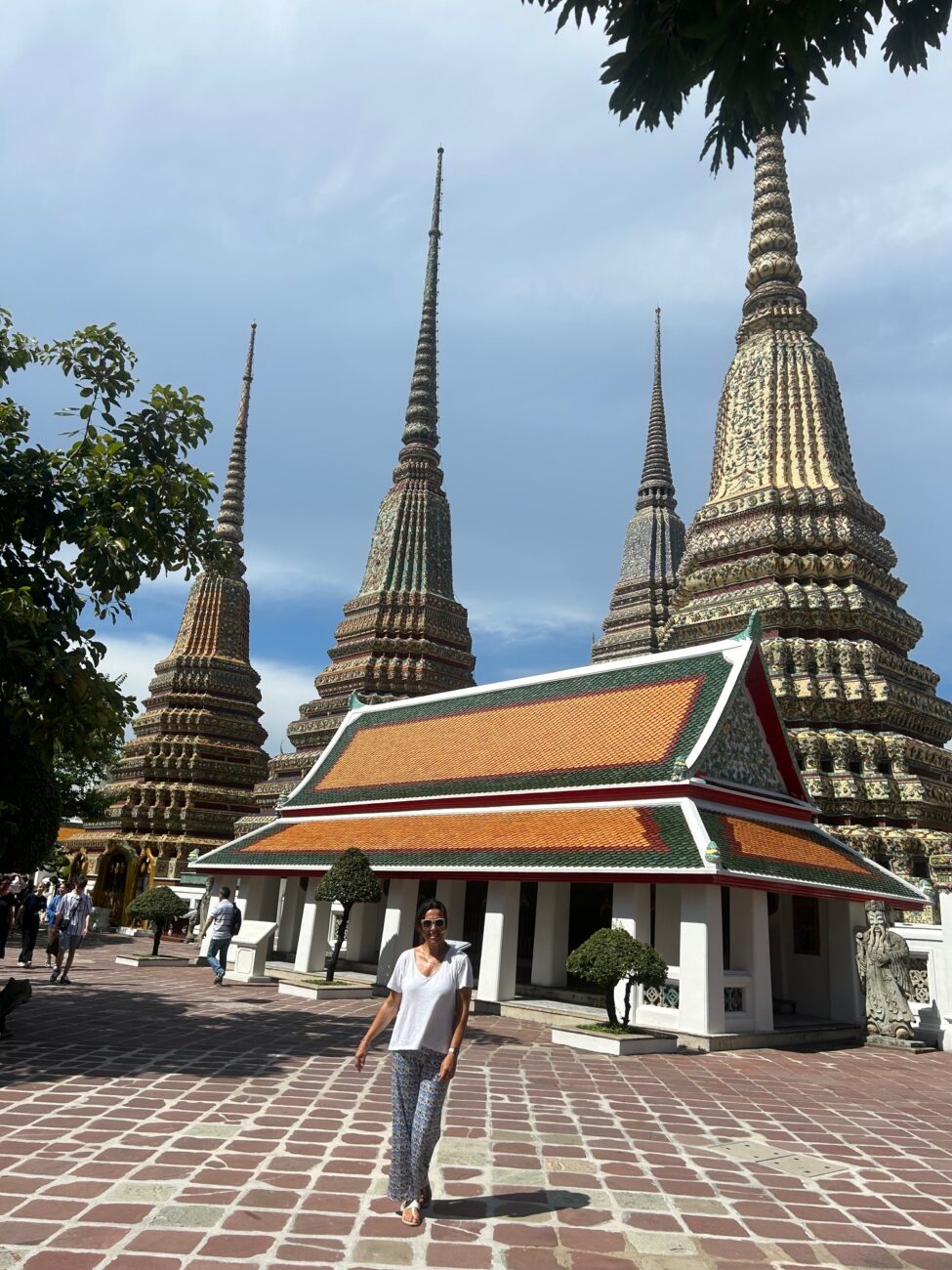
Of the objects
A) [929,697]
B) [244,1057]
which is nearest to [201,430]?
[244,1057]

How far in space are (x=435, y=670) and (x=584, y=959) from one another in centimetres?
2222

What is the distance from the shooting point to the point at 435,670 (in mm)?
33594

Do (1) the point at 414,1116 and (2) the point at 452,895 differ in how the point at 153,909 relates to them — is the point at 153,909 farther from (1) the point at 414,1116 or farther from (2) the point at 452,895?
(1) the point at 414,1116

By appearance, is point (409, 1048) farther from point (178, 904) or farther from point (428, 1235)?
point (178, 904)

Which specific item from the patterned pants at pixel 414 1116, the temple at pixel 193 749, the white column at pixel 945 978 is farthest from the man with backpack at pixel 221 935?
the temple at pixel 193 749

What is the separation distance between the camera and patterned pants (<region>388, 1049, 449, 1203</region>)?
488 cm

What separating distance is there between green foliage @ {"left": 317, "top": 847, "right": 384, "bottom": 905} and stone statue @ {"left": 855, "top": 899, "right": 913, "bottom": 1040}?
26.2ft

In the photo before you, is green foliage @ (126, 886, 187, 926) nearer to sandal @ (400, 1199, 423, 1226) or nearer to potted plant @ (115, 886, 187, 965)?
potted plant @ (115, 886, 187, 965)

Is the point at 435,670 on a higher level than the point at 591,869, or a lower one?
higher

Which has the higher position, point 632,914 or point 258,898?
point 258,898

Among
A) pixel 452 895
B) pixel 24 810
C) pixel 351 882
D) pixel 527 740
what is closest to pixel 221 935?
pixel 351 882

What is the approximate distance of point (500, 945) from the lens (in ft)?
49.4

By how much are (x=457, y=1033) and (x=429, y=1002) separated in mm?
216

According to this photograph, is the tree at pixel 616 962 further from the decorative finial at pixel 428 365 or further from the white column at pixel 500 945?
the decorative finial at pixel 428 365
